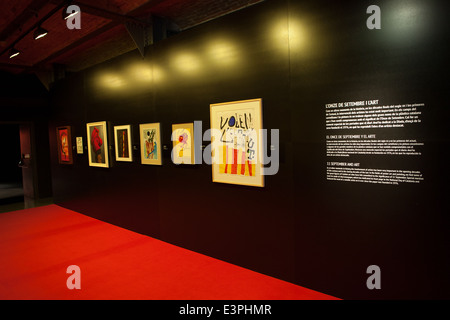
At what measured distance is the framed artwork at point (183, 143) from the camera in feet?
14.9

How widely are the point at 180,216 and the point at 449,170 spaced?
12.2 ft

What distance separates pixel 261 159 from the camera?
3.70 m

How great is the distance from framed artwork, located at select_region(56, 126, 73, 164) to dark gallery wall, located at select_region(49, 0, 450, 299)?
3.38 metres

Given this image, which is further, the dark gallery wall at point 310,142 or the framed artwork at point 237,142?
the framed artwork at point 237,142

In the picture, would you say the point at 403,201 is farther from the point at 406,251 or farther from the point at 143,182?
the point at 143,182

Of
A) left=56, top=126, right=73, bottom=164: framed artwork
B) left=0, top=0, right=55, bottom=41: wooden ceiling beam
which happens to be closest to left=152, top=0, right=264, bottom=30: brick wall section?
left=0, top=0, right=55, bottom=41: wooden ceiling beam

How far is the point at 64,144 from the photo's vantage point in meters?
7.94

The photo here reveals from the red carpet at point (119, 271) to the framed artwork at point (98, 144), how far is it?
1568mm

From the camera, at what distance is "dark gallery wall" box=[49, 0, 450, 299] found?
261cm

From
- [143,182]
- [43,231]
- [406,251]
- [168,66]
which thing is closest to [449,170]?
[406,251]

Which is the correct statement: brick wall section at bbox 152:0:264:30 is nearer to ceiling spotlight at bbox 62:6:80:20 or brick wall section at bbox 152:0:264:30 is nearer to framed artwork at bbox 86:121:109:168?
ceiling spotlight at bbox 62:6:80:20

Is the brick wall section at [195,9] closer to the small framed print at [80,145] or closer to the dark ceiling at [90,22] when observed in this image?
the dark ceiling at [90,22]

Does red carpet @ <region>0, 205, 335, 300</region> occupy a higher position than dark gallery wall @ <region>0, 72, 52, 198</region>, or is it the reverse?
dark gallery wall @ <region>0, 72, 52, 198</region>

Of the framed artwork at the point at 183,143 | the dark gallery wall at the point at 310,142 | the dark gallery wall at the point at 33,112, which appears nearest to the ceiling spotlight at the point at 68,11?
the dark gallery wall at the point at 310,142
